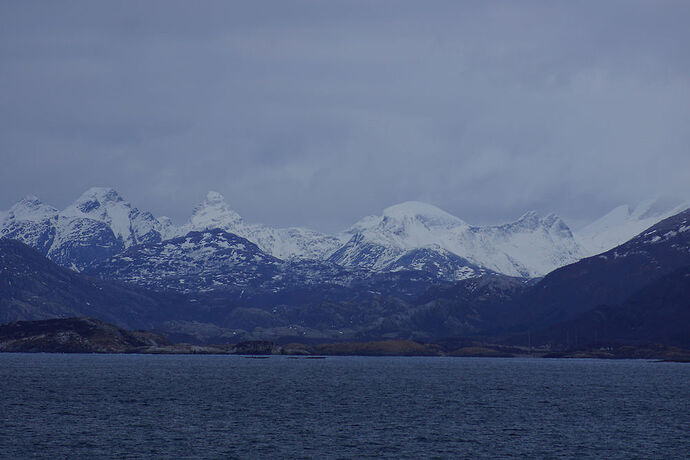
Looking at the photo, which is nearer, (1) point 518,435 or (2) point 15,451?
(2) point 15,451

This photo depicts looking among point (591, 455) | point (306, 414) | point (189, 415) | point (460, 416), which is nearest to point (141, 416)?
point (189, 415)

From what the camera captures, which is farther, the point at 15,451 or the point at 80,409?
the point at 80,409

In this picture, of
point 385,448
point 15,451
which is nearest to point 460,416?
point 385,448

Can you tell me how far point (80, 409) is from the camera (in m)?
180

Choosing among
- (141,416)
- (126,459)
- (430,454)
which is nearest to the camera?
(126,459)

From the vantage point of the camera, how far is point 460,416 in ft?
587

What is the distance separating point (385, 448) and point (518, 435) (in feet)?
87.0

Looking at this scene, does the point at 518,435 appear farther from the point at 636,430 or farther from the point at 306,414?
the point at 306,414

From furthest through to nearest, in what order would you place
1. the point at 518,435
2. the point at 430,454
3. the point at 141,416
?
the point at 141,416 < the point at 518,435 < the point at 430,454

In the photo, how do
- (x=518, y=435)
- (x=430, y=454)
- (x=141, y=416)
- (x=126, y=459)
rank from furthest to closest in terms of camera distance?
(x=141, y=416), (x=518, y=435), (x=430, y=454), (x=126, y=459)

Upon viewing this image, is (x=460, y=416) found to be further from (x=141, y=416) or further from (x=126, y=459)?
(x=126, y=459)

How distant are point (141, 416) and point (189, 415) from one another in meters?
8.78

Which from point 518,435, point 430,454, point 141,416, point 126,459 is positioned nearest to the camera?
point 126,459

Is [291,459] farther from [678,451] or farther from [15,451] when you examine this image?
[678,451]
